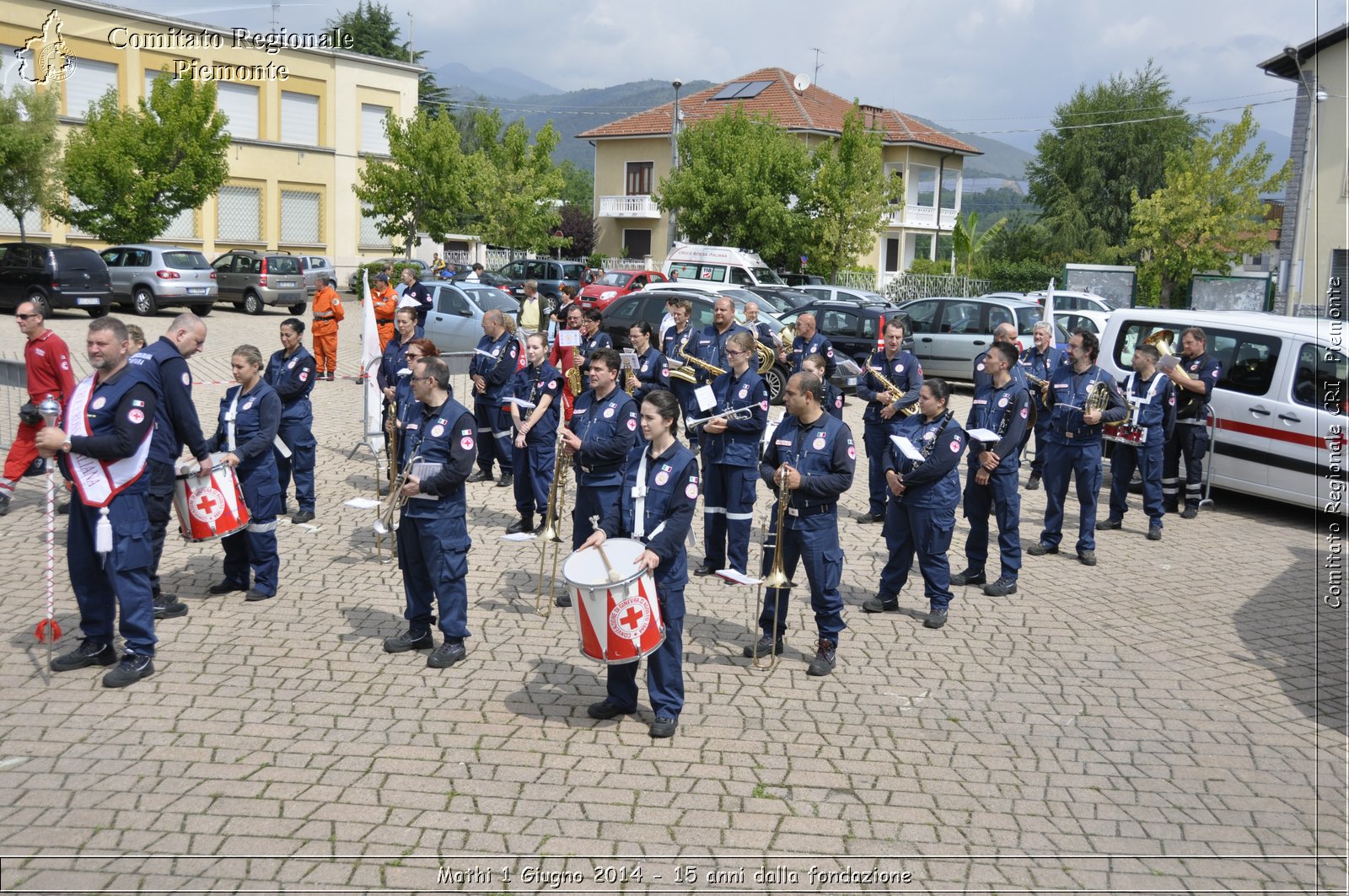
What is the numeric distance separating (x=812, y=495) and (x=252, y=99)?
4321 cm

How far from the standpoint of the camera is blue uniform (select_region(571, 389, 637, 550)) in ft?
24.5

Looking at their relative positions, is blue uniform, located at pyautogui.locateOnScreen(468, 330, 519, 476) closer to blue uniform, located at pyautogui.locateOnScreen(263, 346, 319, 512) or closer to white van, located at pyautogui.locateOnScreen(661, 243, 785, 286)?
blue uniform, located at pyautogui.locateOnScreen(263, 346, 319, 512)

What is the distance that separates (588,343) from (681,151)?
3276cm

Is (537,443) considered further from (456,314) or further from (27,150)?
(27,150)

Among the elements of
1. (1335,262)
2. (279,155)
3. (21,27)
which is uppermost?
(21,27)

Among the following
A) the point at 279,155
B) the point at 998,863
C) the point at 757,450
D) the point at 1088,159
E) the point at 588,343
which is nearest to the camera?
the point at 998,863

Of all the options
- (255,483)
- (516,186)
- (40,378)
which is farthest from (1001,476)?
(516,186)

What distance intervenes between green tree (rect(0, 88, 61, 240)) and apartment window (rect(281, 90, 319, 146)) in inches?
464

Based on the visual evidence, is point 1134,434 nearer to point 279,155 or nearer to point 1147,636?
point 1147,636

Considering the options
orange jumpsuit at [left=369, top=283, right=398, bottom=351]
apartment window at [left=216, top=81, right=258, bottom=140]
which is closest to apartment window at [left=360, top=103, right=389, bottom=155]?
apartment window at [left=216, top=81, right=258, bottom=140]

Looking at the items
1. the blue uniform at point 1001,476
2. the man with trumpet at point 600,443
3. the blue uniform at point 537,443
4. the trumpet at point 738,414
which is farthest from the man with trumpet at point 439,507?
the blue uniform at point 1001,476

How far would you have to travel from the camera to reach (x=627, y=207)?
55406 millimetres

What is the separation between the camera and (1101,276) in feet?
106

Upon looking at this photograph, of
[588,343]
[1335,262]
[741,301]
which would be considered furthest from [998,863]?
[1335,262]
